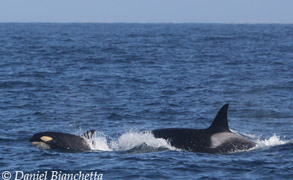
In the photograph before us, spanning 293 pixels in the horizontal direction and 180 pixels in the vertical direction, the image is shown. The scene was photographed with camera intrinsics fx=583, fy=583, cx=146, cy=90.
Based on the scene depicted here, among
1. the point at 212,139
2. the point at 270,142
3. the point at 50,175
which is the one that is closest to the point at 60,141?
the point at 50,175

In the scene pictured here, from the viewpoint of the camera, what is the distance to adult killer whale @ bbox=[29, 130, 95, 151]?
15.8m

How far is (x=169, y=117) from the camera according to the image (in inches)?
872

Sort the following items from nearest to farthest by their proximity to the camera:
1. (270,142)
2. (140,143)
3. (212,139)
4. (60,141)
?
(60,141)
(212,139)
(140,143)
(270,142)

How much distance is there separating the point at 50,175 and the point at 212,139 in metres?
4.78

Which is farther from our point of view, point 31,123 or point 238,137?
point 31,123

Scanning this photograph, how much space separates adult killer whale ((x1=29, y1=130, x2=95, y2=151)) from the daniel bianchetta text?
1899 mm

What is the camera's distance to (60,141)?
16.0 meters

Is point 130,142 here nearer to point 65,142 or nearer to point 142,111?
point 65,142

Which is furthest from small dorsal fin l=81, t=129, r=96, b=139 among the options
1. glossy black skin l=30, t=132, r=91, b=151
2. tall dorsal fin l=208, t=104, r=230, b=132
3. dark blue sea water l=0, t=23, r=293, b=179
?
tall dorsal fin l=208, t=104, r=230, b=132

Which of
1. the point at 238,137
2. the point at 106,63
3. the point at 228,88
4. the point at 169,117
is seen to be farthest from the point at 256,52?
the point at 238,137

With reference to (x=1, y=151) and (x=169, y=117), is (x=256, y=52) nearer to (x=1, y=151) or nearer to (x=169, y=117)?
(x=169, y=117)

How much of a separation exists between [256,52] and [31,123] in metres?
41.8

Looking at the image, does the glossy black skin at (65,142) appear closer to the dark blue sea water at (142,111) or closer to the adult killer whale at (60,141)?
the adult killer whale at (60,141)

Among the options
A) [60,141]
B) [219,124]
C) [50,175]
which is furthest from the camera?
[219,124]
